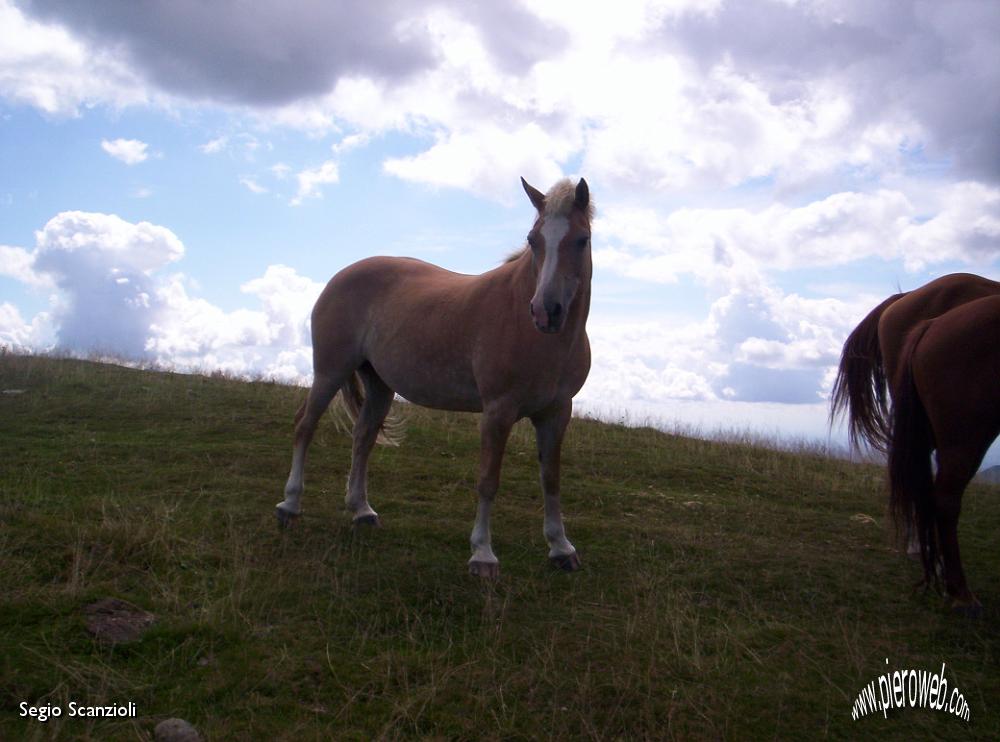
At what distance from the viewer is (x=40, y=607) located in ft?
12.1

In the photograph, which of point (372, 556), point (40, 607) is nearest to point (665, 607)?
point (372, 556)

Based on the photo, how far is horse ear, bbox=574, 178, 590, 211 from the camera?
4.71 m

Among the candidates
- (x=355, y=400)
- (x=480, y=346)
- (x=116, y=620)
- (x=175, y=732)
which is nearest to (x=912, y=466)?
(x=480, y=346)

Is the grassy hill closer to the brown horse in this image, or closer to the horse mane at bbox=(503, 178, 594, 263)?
the brown horse

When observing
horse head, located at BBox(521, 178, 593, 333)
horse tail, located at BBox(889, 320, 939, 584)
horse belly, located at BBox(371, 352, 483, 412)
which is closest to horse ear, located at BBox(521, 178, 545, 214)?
horse head, located at BBox(521, 178, 593, 333)

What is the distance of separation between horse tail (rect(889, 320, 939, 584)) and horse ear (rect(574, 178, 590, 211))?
2295 mm

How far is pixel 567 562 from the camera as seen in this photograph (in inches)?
199

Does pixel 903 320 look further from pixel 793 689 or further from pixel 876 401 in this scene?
pixel 793 689

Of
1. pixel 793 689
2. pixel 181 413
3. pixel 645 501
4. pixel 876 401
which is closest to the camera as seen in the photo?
pixel 793 689

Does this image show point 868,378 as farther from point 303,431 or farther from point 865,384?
point 303,431

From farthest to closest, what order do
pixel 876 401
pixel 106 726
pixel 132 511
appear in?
pixel 876 401 < pixel 132 511 < pixel 106 726

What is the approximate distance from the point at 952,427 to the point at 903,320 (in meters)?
1.52

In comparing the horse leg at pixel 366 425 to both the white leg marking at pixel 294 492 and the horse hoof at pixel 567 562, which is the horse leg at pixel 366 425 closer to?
the white leg marking at pixel 294 492

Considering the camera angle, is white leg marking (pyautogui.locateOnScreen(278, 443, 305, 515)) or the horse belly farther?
white leg marking (pyautogui.locateOnScreen(278, 443, 305, 515))
